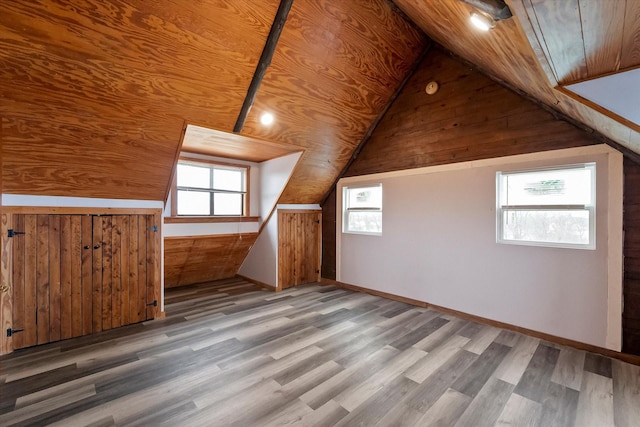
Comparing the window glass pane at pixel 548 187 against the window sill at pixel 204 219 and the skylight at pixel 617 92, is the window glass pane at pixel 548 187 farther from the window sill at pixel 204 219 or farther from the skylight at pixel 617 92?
the window sill at pixel 204 219

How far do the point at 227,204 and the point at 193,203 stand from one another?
21.8 inches

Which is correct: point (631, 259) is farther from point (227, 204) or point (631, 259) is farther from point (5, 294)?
point (5, 294)

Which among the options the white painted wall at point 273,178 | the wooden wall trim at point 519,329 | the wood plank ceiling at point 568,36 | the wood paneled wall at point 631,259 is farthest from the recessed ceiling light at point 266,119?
the wood paneled wall at point 631,259

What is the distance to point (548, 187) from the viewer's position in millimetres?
2895

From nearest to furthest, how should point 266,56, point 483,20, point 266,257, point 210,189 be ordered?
point 483,20 → point 266,56 → point 210,189 → point 266,257

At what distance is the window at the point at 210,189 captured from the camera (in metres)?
4.25

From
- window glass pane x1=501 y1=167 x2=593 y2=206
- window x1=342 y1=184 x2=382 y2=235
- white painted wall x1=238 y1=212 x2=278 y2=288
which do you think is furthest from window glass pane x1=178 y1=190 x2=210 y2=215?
window glass pane x1=501 y1=167 x2=593 y2=206

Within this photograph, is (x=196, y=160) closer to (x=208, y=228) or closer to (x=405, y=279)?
(x=208, y=228)

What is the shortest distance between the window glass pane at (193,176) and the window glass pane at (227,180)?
0.12 meters

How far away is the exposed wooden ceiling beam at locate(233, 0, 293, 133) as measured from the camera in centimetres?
229

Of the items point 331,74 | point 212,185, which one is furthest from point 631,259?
point 212,185

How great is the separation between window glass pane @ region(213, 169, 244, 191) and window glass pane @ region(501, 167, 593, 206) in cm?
383

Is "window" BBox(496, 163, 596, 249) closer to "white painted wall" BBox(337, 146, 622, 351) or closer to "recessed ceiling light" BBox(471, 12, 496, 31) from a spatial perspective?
"white painted wall" BBox(337, 146, 622, 351)

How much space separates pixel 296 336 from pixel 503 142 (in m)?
3.08
